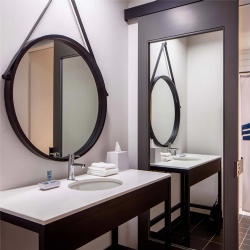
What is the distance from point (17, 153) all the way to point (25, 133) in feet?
0.41

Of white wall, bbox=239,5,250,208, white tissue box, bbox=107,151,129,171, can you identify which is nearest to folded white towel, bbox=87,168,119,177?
white tissue box, bbox=107,151,129,171

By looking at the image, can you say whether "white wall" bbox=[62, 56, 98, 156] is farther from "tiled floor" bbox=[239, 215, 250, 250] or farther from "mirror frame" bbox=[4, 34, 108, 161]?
"tiled floor" bbox=[239, 215, 250, 250]

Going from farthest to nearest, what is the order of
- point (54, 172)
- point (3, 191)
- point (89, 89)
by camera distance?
point (89, 89)
point (54, 172)
point (3, 191)

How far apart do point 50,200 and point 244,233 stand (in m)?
2.07

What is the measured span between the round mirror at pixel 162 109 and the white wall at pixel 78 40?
260 mm

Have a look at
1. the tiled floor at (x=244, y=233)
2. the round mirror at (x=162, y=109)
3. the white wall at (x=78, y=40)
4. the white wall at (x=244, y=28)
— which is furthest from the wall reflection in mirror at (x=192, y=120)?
the tiled floor at (x=244, y=233)

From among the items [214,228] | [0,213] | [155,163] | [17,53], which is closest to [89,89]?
[17,53]

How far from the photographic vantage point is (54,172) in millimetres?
1672

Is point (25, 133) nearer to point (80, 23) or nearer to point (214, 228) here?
point (80, 23)

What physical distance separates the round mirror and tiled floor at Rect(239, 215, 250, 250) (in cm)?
108

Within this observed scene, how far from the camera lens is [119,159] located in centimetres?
194

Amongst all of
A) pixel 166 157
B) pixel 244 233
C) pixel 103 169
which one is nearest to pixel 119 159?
pixel 103 169

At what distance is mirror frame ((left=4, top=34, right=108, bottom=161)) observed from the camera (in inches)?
54.9

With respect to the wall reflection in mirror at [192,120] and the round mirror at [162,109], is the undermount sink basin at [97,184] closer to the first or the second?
the wall reflection in mirror at [192,120]
